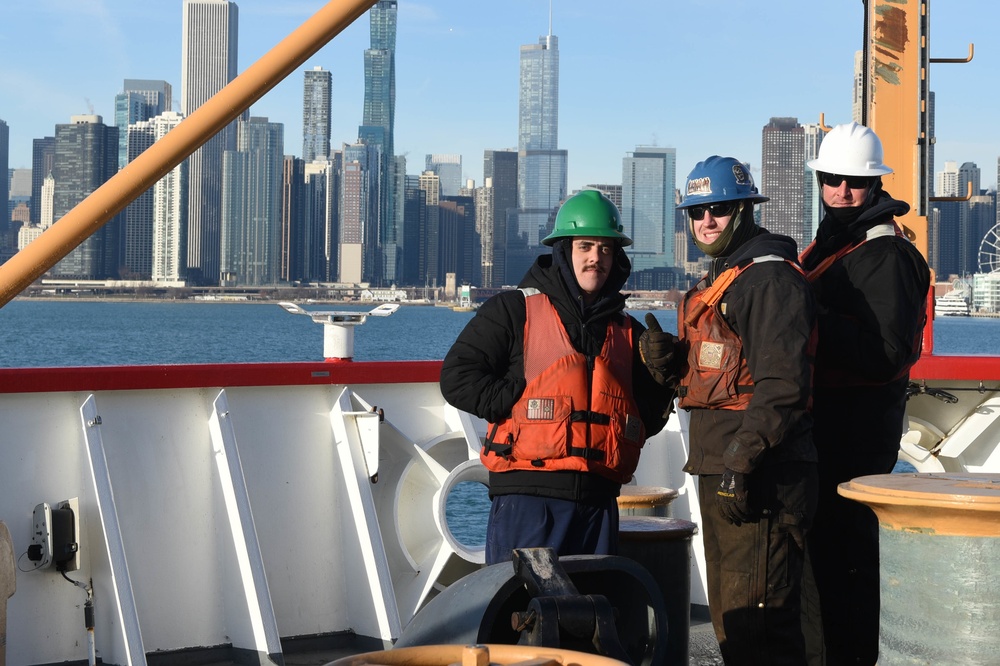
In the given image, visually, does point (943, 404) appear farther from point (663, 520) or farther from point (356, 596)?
point (356, 596)

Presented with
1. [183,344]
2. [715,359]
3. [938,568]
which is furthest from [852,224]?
[183,344]

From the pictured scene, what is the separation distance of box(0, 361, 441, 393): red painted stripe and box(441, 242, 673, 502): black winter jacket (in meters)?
1.74

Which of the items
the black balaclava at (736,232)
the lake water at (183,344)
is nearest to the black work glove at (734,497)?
the black balaclava at (736,232)

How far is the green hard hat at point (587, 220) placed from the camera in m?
4.53

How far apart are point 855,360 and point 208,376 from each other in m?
2.89

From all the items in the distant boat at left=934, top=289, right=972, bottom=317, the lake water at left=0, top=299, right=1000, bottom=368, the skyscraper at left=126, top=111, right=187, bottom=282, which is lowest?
the lake water at left=0, top=299, right=1000, bottom=368

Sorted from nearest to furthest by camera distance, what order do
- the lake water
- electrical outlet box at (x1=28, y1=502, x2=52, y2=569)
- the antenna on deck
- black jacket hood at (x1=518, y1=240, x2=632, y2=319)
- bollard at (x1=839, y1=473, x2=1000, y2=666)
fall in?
bollard at (x1=839, y1=473, x2=1000, y2=666) → black jacket hood at (x1=518, y1=240, x2=632, y2=319) → electrical outlet box at (x1=28, y1=502, x2=52, y2=569) → the antenna on deck → the lake water

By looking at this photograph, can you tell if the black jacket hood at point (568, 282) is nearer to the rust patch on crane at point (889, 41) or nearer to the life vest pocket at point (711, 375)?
the life vest pocket at point (711, 375)

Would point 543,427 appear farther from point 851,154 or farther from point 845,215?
point 851,154

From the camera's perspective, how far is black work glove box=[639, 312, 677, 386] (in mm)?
4363

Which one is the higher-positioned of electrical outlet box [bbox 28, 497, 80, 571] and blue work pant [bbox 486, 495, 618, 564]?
blue work pant [bbox 486, 495, 618, 564]

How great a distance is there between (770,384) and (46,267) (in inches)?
92.3

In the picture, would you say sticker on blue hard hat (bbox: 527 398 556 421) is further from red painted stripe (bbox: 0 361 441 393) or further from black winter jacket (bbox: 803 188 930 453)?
red painted stripe (bbox: 0 361 441 393)

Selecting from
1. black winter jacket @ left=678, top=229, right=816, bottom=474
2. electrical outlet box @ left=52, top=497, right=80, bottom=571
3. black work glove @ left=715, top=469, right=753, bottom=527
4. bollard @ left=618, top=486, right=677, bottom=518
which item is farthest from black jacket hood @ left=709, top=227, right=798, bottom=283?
electrical outlet box @ left=52, top=497, right=80, bottom=571
